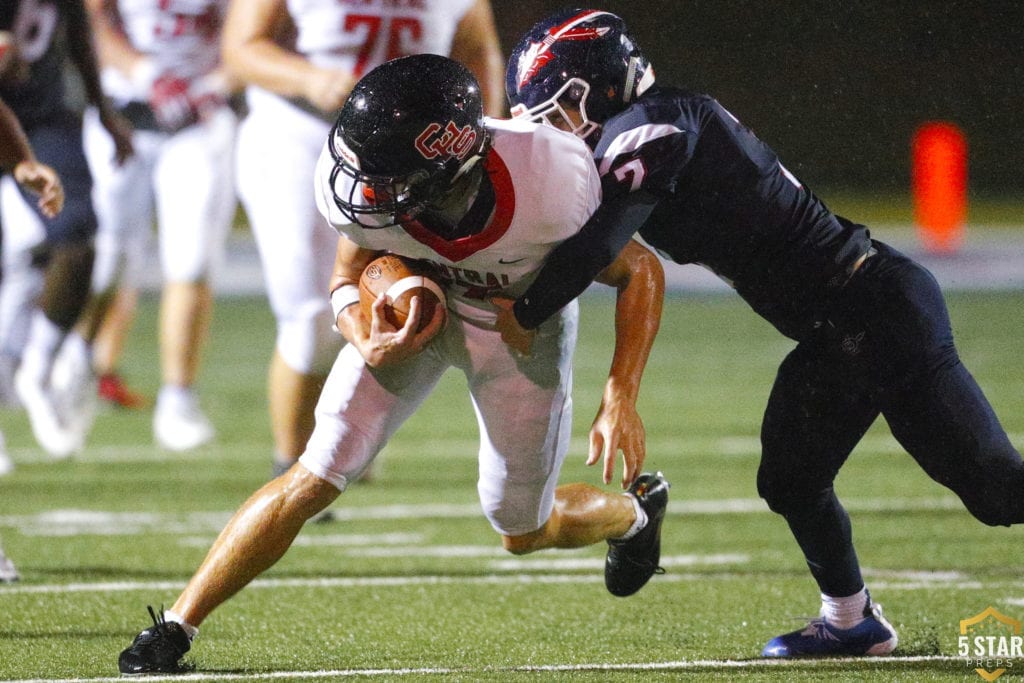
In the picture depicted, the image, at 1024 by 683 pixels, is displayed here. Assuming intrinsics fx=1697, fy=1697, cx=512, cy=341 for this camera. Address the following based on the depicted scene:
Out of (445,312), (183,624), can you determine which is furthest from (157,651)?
(445,312)

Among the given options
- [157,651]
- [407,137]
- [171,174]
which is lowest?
[171,174]

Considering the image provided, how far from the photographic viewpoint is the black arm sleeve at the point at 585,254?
3.06 meters

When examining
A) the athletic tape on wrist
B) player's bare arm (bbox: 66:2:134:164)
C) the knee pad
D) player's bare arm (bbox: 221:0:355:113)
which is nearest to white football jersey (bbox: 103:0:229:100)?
player's bare arm (bbox: 66:2:134:164)

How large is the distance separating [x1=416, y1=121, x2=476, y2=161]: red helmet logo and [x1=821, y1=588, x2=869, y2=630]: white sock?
3.95 feet

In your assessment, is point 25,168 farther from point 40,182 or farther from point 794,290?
point 794,290

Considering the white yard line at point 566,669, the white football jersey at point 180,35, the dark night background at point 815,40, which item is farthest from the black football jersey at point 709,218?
the white football jersey at point 180,35

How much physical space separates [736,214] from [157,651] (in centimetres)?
134

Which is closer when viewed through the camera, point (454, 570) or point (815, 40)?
point (454, 570)

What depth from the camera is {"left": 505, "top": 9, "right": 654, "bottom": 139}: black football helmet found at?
3.26 metres

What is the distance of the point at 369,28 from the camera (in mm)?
4859

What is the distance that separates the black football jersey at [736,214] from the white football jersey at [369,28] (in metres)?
1.69

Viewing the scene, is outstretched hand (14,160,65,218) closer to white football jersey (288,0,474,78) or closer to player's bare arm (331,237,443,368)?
player's bare arm (331,237,443,368)

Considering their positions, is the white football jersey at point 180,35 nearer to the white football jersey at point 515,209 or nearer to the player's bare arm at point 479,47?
the player's bare arm at point 479,47

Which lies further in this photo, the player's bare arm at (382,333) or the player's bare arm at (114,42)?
the player's bare arm at (114,42)
